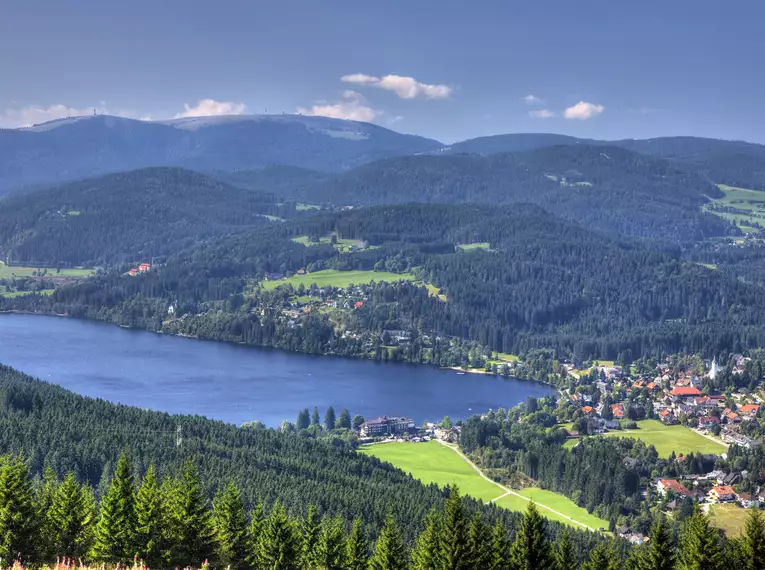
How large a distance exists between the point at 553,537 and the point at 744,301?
8937 centimetres

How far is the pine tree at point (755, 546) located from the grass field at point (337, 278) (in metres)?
97.4

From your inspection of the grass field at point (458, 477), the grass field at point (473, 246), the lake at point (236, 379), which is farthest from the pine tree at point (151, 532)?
the grass field at point (473, 246)

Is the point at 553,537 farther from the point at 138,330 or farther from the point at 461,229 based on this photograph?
the point at 461,229

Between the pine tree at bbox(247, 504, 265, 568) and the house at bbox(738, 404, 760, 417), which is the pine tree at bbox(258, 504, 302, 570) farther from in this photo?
the house at bbox(738, 404, 760, 417)

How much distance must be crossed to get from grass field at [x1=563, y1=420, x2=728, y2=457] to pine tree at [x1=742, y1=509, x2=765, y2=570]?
110ft

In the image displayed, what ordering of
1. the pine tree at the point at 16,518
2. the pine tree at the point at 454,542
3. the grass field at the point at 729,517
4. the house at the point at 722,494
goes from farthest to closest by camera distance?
the house at the point at 722,494, the grass field at the point at 729,517, the pine tree at the point at 454,542, the pine tree at the point at 16,518

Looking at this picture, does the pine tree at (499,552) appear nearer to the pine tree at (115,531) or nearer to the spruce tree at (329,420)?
the pine tree at (115,531)

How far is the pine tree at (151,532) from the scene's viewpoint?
80.3 feet

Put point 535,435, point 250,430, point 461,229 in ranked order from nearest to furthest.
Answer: point 250,430
point 535,435
point 461,229

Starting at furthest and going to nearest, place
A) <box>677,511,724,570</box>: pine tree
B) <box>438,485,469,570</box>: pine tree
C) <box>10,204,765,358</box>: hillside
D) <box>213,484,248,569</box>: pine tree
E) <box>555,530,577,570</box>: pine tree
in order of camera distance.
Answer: <box>10,204,765,358</box>: hillside < <box>213,484,248,569</box>: pine tree < <box>555,530,577,570</box>: pine tree < <box>677,511,724,570</box>: pine tree < <box>438,485,469,570</box>: pine tree

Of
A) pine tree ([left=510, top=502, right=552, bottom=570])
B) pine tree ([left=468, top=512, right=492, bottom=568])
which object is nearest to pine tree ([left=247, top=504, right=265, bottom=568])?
pine tree ([left=468, top=512, right=492, bottom=568])

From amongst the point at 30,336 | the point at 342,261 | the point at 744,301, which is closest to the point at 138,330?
the point at 30,336

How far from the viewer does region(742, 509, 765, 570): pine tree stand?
84.9ft

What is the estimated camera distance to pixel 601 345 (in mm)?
99688
